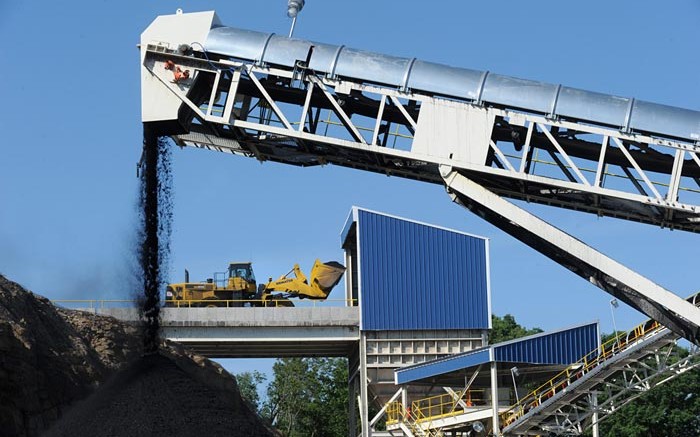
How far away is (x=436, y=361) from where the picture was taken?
40.9m

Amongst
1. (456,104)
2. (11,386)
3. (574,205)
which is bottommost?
(11,386)

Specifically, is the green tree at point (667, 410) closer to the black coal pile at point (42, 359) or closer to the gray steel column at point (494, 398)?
the gray steel column at point (494, 398)

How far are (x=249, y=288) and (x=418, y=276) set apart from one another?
39.9 ft

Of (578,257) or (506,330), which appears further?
(506,330)

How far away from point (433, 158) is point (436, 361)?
17006 mm

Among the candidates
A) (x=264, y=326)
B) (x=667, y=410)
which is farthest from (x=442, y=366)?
(x=667, y=410)

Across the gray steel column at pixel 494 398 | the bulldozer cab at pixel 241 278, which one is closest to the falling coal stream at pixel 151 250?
the gray steel column at pixel 494 398

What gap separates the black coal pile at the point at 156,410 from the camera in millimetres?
19266

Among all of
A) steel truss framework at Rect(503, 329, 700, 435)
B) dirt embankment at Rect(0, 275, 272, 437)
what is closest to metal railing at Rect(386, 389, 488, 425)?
steel truss framework at Rect(503, 329, 700, 435)

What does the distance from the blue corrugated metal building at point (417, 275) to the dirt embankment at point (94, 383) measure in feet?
26.0

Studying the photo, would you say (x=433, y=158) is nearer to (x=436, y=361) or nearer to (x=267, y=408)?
(x=436, y=361)

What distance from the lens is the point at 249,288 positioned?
55.4 m

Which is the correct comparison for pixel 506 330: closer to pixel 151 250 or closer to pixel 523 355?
pixel 523 355

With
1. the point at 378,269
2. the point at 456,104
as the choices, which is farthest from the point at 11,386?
the point at 378,269
